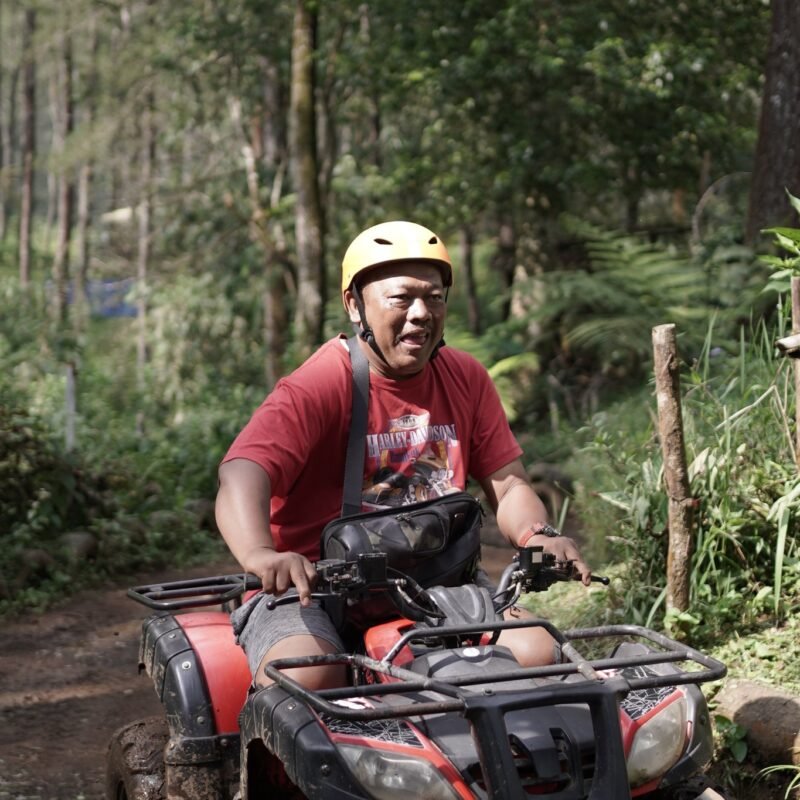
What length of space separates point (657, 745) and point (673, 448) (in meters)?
1.98

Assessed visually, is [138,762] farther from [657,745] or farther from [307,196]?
[307,196]

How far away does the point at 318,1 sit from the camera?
1130cm

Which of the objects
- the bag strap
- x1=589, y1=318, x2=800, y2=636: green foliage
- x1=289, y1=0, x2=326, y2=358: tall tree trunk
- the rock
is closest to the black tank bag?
the bag strap

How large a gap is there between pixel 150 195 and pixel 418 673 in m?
14.9

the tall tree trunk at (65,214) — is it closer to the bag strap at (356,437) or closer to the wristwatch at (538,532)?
the bag strap at (356,437)

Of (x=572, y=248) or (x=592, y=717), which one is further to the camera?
(x=572, y=248)

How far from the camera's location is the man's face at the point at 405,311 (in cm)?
348

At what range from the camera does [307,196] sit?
11617mm

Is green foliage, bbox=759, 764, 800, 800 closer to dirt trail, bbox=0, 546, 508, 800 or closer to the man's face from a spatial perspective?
the man's face

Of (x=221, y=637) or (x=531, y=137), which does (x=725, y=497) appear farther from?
(x=531, y=137)

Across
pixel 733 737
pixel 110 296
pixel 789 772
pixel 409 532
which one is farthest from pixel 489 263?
pixel 409 532

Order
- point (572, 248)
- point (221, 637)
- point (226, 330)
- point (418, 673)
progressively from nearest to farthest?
point (418, 673)
point (221, 637)
point (572, 248)
point (226, 330)

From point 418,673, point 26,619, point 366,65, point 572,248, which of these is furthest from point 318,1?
point 418,673

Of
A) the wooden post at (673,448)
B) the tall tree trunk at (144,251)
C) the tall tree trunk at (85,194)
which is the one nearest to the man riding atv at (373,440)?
the wooden post at (673,448)
